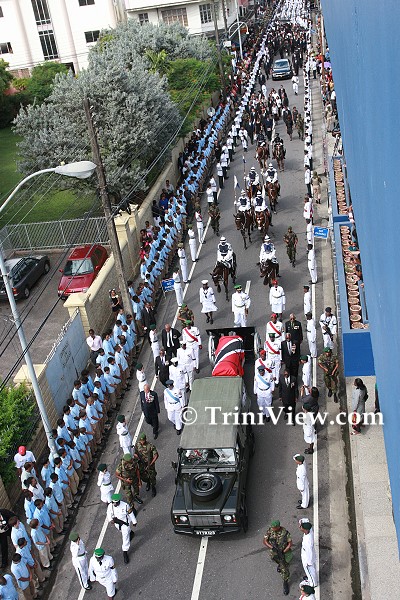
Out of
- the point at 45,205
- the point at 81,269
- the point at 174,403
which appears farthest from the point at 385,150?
the point at 45,205

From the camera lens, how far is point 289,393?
13.8 metres

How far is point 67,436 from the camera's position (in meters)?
12.9

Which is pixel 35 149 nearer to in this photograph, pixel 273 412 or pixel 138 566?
pixel 273 412

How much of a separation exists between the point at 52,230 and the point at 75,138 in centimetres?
328

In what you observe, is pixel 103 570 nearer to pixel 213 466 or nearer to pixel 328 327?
pixel 213 466

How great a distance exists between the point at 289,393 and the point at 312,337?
1927mm

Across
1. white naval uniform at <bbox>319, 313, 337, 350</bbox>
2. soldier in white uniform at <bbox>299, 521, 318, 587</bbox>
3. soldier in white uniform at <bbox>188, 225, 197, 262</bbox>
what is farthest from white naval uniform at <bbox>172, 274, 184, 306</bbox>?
soldier in white uniform at <bbox>299, 521, 318, 587</bbox>

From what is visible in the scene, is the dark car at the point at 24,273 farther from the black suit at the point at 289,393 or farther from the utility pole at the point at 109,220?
the black suit at the point at 289,393

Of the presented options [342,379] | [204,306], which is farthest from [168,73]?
[342,379]

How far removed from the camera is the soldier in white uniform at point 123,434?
41.9 feet

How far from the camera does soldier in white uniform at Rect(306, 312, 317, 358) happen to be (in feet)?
49.0

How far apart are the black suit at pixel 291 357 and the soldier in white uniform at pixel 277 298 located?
2.29m

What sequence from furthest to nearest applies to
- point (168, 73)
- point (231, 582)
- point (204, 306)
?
point (168, 73), point (204, 306), point (231, 582)

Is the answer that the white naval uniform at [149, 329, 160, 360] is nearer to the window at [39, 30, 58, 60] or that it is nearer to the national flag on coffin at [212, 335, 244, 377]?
the national flag on coffin at [212, 335, 244, 377]
